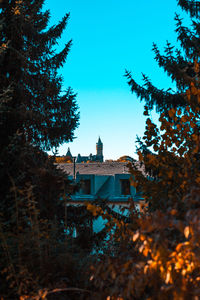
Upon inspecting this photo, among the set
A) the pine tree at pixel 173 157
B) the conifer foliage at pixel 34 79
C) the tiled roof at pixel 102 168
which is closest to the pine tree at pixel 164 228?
the pine tree at pixel 173 157

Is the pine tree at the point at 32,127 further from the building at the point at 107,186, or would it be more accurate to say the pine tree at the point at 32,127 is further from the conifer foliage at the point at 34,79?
the building at the point at 107,186

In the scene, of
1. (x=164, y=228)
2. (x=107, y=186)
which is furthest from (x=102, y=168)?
(x=164, y=228)

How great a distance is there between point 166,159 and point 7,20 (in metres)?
5.04

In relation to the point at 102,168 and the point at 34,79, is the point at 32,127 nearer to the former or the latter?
the point at 34,79

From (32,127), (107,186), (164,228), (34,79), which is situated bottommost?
(164,228)

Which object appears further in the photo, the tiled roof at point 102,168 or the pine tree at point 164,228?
the tiled roof at point 102,168

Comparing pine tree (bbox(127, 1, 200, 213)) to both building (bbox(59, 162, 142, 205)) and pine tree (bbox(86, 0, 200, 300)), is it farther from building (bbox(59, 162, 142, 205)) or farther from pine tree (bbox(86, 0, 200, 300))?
building (bbox(59, 162, 142, 205))

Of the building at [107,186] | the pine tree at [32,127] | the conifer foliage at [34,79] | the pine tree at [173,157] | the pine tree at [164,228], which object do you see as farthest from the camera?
the building at [107,186]

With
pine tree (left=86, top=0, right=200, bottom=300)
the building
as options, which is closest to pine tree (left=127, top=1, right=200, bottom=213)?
pine tree (left=86, top=0, right=200, bottom=300)

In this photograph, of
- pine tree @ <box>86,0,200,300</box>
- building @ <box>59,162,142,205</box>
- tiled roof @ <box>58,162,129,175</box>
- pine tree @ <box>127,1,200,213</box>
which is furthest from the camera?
tiled roof @ <box>58,162,129,175</box>

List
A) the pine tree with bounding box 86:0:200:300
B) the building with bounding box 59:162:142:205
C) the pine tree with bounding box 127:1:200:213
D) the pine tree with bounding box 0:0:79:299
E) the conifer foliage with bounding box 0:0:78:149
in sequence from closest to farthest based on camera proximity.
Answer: the pine tree with bounding box 86:0:200:300 < the pine tree with bounding box 127:1:200:213 < the pine tree with bounding box 0:0:79:299 < the conifer foliage with bounding box 0:0:78:149 < the building with bounding box 59:162:142:205

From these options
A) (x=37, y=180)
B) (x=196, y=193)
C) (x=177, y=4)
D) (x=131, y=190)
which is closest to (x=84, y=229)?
(x=37, y=180)

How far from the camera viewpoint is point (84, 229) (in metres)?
6.64

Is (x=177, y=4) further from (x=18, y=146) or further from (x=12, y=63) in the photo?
(x=18, y=146)
